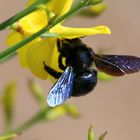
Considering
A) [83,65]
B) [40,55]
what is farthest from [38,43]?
[83,65]

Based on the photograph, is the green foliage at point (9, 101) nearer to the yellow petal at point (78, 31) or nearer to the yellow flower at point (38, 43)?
the yellow flower at point (38, 43)

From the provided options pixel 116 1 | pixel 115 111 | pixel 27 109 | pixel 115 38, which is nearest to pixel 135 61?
pixel 27 109

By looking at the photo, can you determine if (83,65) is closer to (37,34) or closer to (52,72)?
(52,72)

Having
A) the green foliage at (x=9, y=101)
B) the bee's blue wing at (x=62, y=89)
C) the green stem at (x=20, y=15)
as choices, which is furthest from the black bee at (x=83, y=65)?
the green foliage at (x=9, y=101)

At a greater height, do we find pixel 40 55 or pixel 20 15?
pixel 20 15

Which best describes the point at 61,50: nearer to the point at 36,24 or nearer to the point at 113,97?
the point at 36,24

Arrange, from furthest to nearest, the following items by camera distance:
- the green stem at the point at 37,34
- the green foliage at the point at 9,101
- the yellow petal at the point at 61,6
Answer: the green foliage at the point at 9,101, the yellow petal at the point at 61,6, the green stem at the point at 37,34
